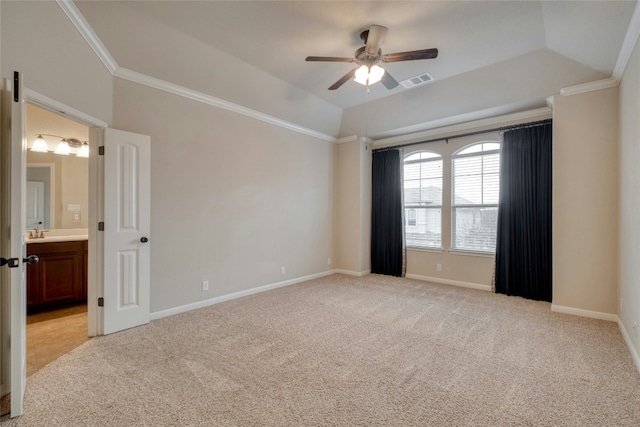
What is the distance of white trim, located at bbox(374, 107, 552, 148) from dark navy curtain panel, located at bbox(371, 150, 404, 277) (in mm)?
232

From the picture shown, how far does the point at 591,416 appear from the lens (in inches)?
72.5

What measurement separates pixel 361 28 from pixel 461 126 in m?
2.79

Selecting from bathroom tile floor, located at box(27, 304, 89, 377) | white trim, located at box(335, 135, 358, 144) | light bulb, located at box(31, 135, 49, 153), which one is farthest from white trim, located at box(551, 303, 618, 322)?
light bulb, located at box(31, 135, 49, 153)

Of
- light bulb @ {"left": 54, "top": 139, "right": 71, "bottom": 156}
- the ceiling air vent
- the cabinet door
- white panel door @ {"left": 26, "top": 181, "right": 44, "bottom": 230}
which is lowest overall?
the cabinet door

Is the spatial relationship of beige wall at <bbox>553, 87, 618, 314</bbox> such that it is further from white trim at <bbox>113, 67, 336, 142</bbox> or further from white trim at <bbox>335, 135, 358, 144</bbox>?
white trim at <bbox>113, 67, 336, 142</bbox>

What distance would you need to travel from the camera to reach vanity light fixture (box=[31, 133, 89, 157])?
4.29m

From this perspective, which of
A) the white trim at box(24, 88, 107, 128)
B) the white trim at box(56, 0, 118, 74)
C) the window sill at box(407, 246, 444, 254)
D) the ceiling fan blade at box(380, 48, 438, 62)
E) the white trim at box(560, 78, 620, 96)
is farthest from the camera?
the window sill at box(407, 246, 444, 254)

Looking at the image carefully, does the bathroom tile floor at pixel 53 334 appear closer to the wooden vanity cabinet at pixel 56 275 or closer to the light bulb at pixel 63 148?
the wooden vanity cabinet at pixel 56 275

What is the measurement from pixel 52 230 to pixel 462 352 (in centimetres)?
566

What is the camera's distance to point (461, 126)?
16.4ft

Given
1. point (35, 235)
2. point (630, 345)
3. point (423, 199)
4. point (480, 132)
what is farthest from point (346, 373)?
point (35, 235)

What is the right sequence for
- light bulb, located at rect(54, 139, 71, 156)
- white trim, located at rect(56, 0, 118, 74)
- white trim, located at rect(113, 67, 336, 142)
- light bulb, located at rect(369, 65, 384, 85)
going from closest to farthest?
white trim, located at rect(56, 0, 118, 74), light bulb, located at rect(369, 65, 384, 85), white trim, located at rect(113, 67, 336, 142), light bulb, located at rect(54, 139, 71, 156)

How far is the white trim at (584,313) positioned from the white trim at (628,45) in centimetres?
270

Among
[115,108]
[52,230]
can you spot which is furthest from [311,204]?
[52,230]
